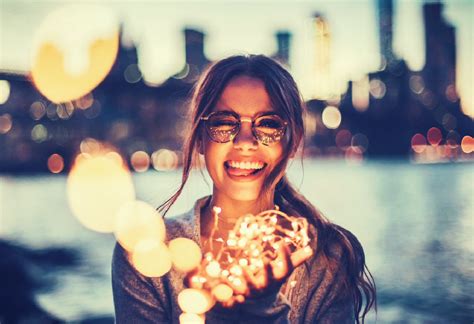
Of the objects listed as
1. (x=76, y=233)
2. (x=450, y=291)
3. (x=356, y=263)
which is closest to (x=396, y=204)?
(x=76, y=233)

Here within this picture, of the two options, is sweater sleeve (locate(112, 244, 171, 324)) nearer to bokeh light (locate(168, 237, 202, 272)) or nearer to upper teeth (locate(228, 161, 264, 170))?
bokeh light (locate(168, 237, 202, 272))

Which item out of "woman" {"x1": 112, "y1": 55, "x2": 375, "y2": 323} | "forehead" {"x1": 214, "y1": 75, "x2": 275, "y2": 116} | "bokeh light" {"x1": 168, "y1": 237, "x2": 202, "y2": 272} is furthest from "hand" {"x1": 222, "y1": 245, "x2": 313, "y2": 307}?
"forehead" {"x1": 214, "y1": 75, "x2": 275, "y2": 116}

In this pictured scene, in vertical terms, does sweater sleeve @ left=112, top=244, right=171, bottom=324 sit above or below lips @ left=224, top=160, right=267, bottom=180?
below

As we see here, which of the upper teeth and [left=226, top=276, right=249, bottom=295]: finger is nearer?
[left=226, top=276, right=249, bottom=295]: finger

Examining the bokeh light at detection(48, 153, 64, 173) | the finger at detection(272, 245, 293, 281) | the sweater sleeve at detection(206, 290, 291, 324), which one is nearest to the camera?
the finger at detection(272, 245, 293, 281)

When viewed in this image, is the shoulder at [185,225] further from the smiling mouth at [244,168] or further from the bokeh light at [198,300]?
the bokeh light at [198,300]

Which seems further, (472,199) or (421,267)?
(472,199)

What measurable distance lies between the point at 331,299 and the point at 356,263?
17 cm

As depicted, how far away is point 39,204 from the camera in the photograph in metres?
111

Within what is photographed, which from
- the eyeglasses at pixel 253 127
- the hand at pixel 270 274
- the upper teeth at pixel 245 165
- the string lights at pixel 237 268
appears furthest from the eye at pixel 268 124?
the hand at pixel 270 274

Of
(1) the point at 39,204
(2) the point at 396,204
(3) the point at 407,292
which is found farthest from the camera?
(1) the point at 39,204

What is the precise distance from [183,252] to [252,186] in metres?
0.37

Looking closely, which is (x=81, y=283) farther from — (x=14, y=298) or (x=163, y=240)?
(x=163, y=240)

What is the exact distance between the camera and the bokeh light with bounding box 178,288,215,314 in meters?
1.91
